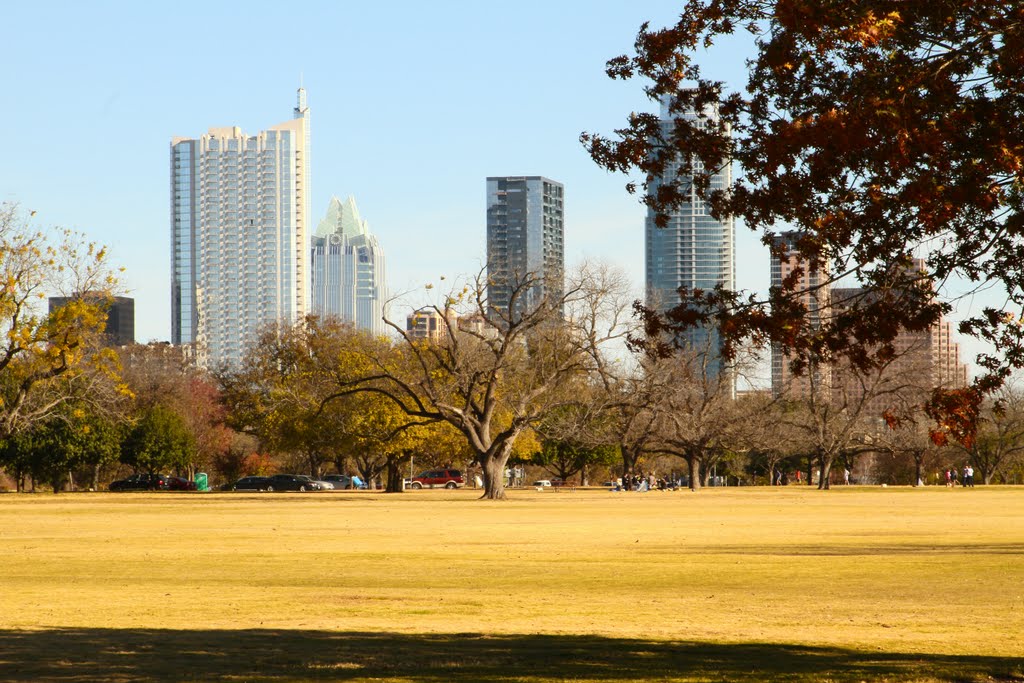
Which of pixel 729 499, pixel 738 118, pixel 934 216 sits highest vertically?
pixel 738 118

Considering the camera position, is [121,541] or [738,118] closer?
[738,118]

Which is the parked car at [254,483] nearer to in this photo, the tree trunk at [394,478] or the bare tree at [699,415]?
the tree trunk at [394,478]

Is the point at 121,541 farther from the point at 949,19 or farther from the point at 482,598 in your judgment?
the point at 949,19

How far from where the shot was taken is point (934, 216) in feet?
34.6

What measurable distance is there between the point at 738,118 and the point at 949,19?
2.02 metres

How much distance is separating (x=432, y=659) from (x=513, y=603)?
5.51 metres

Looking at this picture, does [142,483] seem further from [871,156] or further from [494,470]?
[871,156]

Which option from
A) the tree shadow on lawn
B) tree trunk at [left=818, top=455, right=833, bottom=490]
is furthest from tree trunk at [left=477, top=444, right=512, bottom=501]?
the tree shadow on lawn

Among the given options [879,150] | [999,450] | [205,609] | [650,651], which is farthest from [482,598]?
[999,450]

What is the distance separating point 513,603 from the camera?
17.6 m

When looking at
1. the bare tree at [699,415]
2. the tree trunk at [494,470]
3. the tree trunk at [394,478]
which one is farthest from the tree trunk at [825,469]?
the tree trunk at [494,470]

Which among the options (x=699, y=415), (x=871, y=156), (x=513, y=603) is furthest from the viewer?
(x=699, y=415)

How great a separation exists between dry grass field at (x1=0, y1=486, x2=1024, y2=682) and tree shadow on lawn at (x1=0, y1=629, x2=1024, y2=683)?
0.13 feet

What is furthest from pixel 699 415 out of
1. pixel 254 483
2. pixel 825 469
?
pixel 254 483
